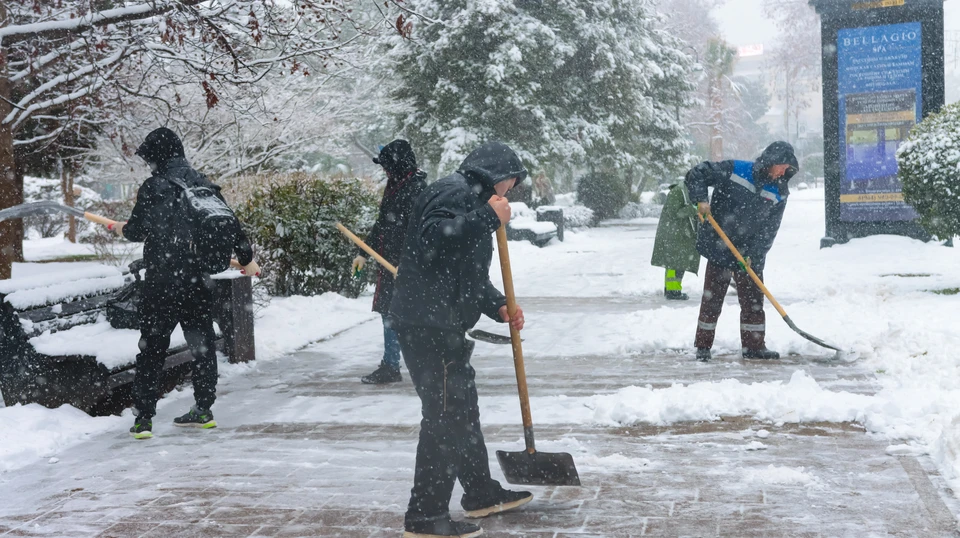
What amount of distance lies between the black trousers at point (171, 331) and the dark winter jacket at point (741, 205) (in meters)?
3.95

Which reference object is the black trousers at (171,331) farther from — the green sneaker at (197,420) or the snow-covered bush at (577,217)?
the snow-covered bush at (577,217)

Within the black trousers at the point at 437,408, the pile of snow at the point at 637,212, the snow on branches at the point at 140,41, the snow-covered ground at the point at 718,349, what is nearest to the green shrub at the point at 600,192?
the pile of snow at the point at 637,212

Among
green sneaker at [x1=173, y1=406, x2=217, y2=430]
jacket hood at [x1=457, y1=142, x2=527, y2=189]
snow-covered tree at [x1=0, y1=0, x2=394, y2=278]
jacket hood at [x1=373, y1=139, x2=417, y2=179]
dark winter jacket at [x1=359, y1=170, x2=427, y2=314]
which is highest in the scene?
snow-covered tree at [x1=0, y1=0, x2=394, y2=278]

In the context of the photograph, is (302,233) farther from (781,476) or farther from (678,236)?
(781,476)

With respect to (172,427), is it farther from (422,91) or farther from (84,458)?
(422,91)

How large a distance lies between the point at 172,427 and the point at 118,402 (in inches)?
24.5

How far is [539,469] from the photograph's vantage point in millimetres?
4172

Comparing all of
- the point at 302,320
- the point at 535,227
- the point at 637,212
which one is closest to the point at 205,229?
the point at 302,320

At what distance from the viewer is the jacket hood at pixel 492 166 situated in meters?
3.85

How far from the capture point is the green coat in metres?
11.2

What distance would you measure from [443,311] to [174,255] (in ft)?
7.99

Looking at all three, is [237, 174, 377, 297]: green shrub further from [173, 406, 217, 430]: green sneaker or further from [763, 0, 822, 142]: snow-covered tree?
[763, 0, 822, 142]: snow-covered tree

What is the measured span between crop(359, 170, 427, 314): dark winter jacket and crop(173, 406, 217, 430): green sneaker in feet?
5.23

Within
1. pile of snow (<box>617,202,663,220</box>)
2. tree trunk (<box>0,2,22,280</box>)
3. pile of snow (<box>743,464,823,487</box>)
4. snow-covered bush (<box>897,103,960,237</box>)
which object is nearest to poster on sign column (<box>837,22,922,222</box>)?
snow-covered bush (<box>897,103,960,237</box>)
